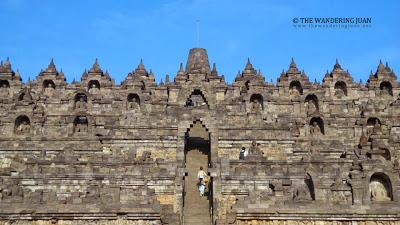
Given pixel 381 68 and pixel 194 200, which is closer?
pixel 194 200

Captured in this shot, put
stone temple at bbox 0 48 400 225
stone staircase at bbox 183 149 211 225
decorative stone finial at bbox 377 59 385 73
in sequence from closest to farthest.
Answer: stone temple at bbox 0 48 400 225 → stone staircase at bbox 183 149 211 225 → decorative stone finial at bbox 377 59 385 73

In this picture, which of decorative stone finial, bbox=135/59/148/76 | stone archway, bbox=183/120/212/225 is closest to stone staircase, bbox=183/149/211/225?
stone archway, bbox=183/120/212/225

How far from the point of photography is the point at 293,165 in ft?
120

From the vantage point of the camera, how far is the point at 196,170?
36438mm

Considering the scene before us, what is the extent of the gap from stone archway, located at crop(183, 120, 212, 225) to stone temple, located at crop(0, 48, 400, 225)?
0.32ft

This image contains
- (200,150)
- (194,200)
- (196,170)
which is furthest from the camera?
(200,150)

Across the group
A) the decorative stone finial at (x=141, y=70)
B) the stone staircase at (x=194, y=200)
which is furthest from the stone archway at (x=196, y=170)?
the decorative stone finial at (x=141, y=70)

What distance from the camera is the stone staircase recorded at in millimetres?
30641

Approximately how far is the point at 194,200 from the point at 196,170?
3.87 metres

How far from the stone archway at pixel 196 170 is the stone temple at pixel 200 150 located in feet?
0.32

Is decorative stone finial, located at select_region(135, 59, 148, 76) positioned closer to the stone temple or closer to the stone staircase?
the stone temple

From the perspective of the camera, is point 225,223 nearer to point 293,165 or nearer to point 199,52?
point 293,165

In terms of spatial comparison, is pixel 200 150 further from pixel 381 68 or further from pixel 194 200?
pixel 381 68

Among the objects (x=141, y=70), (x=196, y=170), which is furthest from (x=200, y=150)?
(x=141, y=70)
